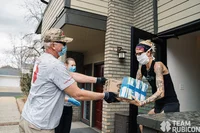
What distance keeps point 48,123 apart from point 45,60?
0.56 m

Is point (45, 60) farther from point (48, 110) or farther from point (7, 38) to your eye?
point (7, 38)

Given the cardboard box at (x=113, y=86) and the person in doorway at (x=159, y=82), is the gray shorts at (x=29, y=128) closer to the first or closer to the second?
the cardboard box at (x=113, y=86)

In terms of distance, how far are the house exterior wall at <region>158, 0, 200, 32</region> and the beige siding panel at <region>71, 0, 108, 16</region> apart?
1.31 metres

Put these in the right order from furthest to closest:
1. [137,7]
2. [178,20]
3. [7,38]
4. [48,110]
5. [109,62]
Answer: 1. [7,38]
2. [137,7]
3. [109,62]
4. [178,20]
5. [48,110]

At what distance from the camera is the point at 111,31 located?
440 cm

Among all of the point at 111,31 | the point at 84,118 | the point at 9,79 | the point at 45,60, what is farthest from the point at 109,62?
the point at 9,79

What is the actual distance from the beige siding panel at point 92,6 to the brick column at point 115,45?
0.41 feet

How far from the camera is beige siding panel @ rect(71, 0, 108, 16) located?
4.22 meters

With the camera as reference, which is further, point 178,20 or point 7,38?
point 7,38

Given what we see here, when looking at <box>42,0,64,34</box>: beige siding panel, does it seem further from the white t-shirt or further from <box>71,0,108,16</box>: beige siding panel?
the white t-shirt

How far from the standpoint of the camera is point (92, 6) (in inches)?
175

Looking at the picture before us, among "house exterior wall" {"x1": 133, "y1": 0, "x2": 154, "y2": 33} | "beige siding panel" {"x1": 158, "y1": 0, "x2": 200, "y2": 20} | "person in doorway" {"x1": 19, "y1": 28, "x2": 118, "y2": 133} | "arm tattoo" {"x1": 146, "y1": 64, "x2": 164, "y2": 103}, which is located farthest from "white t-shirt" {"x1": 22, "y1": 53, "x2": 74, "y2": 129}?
"house exterior wall" {"x1": 133, "y1": 0, "x2": 154, "y2": 33}

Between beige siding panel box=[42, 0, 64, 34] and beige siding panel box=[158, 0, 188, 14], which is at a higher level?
beige siding panel box=[42, 0, 64, 34]

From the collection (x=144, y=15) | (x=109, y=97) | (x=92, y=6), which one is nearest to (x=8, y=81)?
(x=92, y=6)
